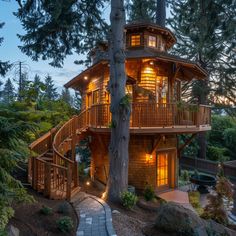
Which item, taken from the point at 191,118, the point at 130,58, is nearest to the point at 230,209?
the point at 191,118

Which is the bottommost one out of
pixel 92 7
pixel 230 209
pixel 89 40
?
pixel 230 209

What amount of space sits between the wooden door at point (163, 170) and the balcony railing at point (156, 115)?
9.49ft

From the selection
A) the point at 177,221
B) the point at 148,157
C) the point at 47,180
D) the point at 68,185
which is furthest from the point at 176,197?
the point at 47,180

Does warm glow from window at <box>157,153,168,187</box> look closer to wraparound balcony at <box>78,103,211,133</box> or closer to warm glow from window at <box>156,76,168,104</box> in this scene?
wraparound balcony at <box>78,103,211,133</box>

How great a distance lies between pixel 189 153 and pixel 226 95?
6.67m

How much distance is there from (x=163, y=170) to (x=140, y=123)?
15.0ft

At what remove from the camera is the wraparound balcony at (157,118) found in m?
12.0

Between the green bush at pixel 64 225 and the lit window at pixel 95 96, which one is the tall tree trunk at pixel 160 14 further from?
the green bush at pixel 64 225

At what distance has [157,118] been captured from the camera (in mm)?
12109

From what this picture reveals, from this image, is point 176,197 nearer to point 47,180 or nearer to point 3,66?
point 47,180

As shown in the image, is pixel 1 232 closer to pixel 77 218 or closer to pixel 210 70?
pixel 77 218

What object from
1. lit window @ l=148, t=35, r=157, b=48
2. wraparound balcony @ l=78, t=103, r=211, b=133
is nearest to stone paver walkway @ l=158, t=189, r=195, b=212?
wraparound balcony @ l=78, t=103, r=211, b=133

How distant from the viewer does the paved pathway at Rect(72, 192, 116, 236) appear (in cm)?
734

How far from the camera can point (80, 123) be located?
14.1m
